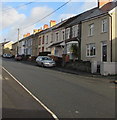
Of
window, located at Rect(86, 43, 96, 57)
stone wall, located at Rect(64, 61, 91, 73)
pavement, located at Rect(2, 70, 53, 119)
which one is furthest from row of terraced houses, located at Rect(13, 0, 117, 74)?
pavement, located at Rect(2, 70, 53, 119)

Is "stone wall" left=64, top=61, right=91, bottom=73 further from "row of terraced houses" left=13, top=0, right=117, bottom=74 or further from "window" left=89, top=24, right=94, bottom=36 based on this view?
"window" left=89, top=24, right=94, bottom=36

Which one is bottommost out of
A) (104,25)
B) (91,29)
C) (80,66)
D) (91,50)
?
(80,66)

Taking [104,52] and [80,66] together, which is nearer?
[80,66]

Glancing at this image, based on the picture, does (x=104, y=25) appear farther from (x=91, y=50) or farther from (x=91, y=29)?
(x=91, y=50)

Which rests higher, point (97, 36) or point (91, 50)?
point (97, 36)

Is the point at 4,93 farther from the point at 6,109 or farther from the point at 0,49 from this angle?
the point at 0,49

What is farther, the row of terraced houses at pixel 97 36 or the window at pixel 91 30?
the window at pixel 91 30

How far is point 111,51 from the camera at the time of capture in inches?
1064

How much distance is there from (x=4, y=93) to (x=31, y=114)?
375cm

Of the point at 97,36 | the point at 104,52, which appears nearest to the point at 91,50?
the point at 97,36

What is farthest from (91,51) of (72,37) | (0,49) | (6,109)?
(0,49)

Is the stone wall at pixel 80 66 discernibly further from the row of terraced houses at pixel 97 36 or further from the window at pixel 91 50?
the window at pixel 91 50

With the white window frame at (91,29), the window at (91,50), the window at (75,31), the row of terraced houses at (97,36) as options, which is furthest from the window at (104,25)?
the window at (75,31)

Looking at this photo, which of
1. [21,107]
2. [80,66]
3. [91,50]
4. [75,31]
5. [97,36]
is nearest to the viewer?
[21,107]
